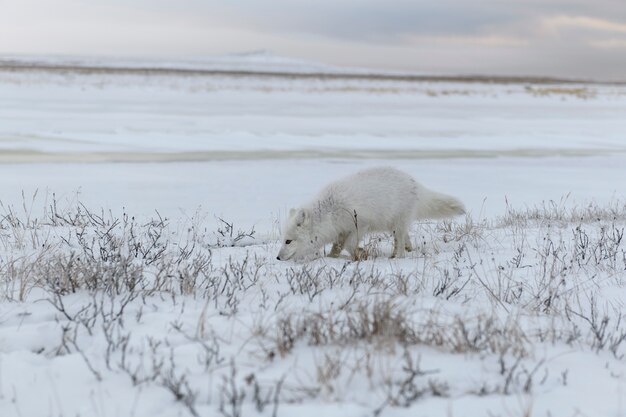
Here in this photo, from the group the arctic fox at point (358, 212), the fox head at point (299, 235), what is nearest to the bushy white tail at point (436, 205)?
the arctic fox at point (358, 212)

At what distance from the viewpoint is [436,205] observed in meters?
7.42

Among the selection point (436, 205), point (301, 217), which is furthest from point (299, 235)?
point (436, 205)

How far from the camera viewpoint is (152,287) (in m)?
4.97

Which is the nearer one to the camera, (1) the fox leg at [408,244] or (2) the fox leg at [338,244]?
(2) the fox leg at [338,244]

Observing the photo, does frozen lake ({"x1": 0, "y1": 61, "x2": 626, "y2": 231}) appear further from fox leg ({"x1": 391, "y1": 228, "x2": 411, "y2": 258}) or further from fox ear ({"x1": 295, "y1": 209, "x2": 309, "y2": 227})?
fox leg ({"x1": 391, "y1": 228, "x2": 411, "y2": 258})

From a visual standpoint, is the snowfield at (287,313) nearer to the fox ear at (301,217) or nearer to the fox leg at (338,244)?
the fox leg at (338,244)

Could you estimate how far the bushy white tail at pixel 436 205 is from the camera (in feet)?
24.1

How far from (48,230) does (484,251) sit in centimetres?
466

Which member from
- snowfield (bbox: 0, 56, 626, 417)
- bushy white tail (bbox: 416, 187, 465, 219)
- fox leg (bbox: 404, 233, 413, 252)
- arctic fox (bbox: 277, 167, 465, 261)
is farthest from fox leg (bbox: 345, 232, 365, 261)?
bushy white tail (bbox: 416, 187, 465, 219)

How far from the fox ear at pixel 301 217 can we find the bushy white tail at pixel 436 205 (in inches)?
53.4

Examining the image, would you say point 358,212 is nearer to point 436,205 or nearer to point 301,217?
point 301,217

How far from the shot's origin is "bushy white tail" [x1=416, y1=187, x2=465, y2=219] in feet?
24.1

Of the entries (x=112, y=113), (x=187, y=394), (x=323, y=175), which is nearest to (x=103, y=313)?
(x=187, y=394)

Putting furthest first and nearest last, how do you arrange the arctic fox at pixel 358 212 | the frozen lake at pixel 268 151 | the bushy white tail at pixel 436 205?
the frozen lake at pixel 268 151, the bushy white tail at pixel 436 205, the arctic fox at pixel 358 212
